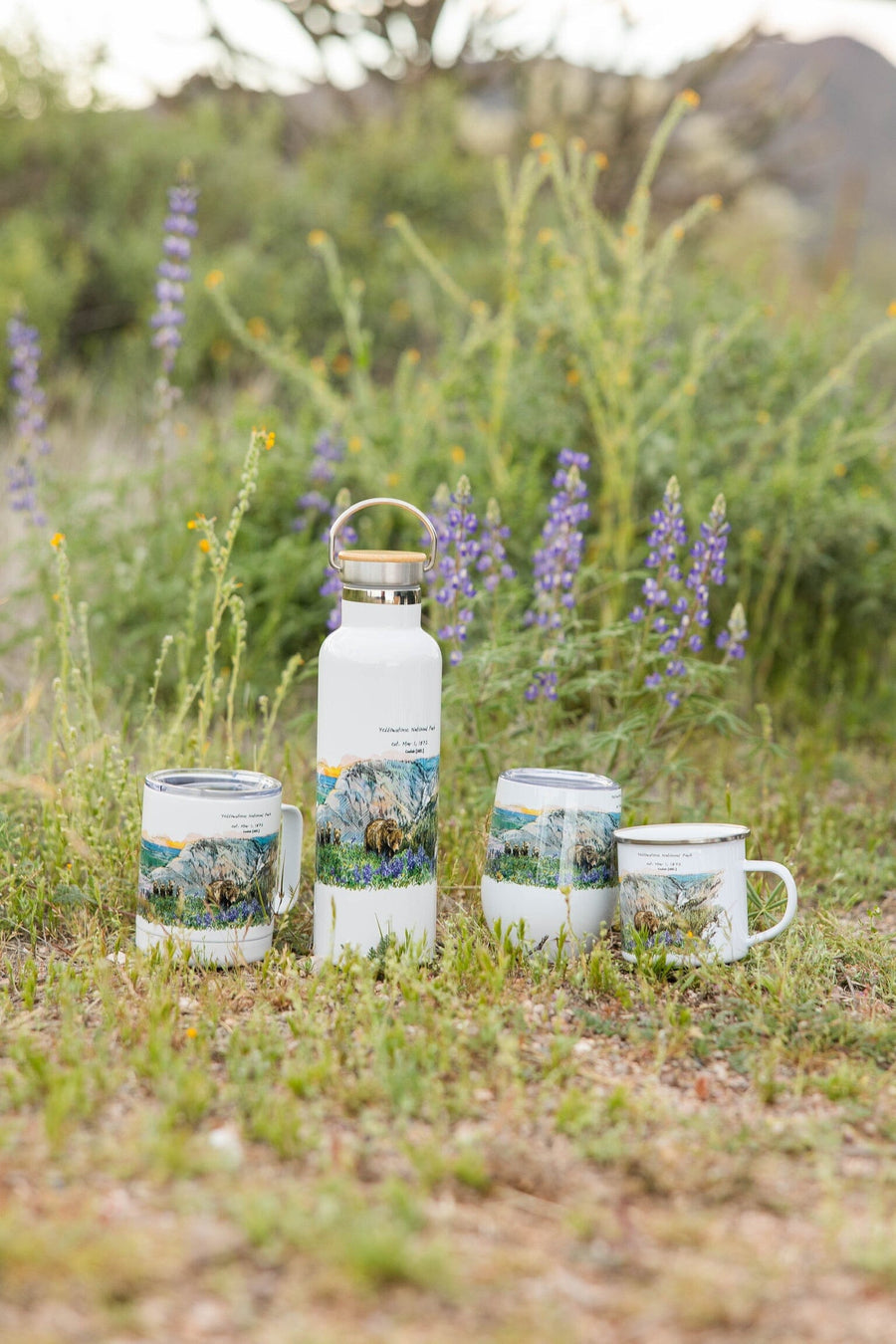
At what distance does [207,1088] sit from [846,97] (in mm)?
50287

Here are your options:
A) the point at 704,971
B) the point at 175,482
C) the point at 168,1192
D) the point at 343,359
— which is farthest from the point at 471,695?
the point at 343,359

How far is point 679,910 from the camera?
2.44 m

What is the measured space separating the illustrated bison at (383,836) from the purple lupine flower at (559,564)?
80cm

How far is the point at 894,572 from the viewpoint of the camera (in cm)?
432

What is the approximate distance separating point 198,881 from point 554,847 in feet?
2.33

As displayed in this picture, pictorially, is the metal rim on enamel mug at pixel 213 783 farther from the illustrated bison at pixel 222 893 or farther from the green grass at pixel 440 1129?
the green grass at pixel 440 1129

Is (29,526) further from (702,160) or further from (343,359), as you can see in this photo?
(702,160)

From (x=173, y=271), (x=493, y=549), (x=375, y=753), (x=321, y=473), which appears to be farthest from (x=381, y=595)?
(x=173, y=271)

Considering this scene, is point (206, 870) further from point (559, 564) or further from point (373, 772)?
point (559, 564)

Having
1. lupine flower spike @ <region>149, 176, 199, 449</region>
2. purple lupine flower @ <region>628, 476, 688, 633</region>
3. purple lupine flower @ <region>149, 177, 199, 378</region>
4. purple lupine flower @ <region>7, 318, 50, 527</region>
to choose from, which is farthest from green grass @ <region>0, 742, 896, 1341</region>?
purple lupine flower @ <region>149, 177, 199, 378</region>

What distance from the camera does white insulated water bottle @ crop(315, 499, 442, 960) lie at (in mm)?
2334

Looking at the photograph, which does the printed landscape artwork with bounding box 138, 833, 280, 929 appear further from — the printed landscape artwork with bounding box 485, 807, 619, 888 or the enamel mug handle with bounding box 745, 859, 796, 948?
the enamel mug handle with bounding box 745, 859, 796, 948

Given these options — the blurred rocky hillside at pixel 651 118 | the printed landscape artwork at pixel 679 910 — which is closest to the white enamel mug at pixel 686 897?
the printed landscape artwork at pixel 679 910

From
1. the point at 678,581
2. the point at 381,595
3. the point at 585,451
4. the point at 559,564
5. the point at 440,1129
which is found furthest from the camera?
the point at 585,451
